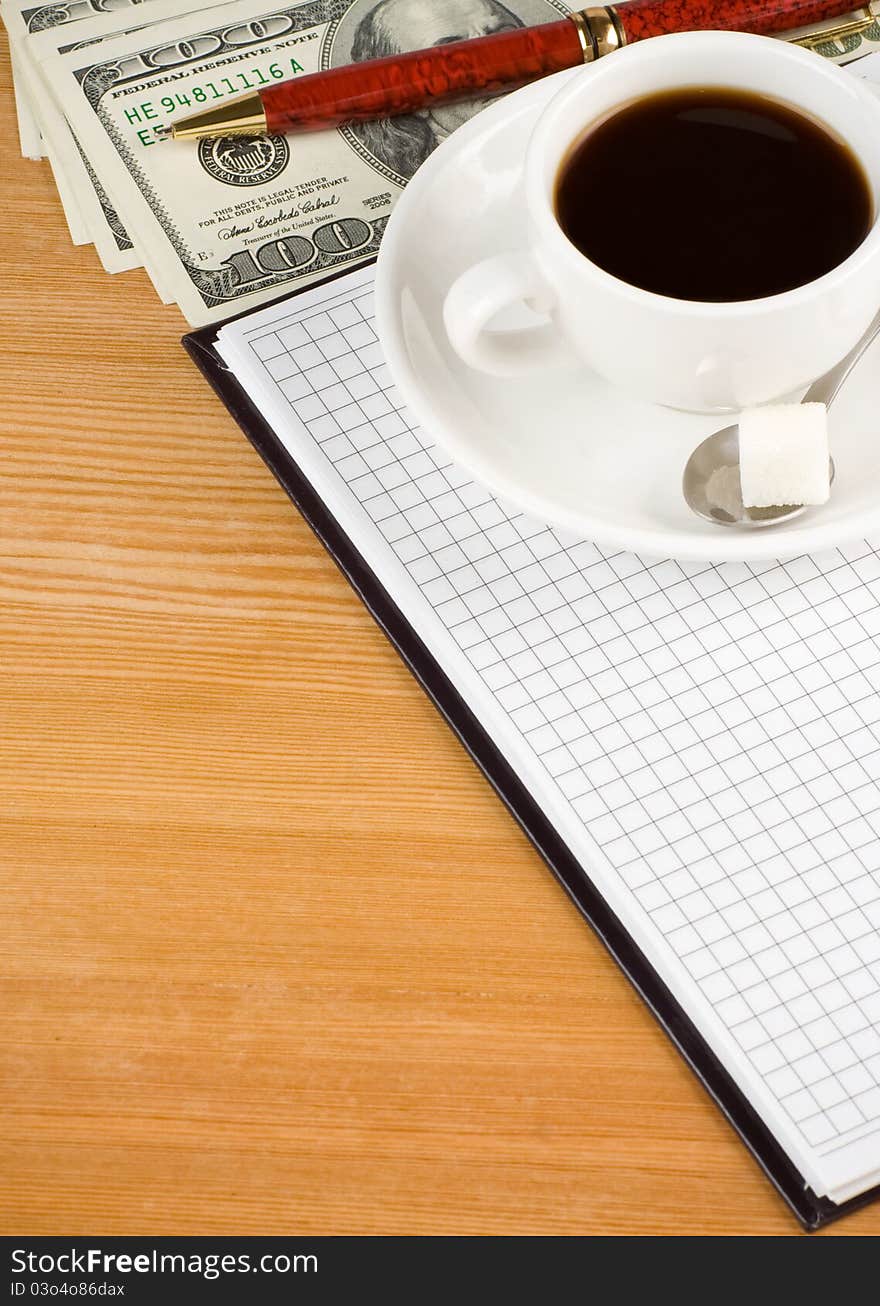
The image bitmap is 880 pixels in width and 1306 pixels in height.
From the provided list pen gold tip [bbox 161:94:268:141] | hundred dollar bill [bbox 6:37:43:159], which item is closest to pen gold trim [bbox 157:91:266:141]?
pen gold tip [bbox 161:94:268:141]

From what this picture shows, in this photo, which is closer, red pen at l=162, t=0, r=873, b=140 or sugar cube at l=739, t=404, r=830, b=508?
sugar cube at l=739, t=404, r=830, b=508

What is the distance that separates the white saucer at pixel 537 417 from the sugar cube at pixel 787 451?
0.02 meters

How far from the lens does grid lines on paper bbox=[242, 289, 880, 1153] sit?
0.54 metres

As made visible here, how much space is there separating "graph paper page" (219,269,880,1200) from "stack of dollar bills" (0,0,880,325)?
13cm

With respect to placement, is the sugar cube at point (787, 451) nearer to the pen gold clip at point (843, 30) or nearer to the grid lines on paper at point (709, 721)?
the grid lines on paper at point (709, 721)

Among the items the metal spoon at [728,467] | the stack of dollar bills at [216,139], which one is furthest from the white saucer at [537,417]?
the stack of dollar bills at [216,139]

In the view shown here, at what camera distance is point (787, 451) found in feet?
1.80

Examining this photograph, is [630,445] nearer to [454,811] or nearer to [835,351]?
[835,351]

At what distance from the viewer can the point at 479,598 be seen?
0.62 metres

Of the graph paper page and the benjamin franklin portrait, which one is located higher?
the benjamin franklin portrait

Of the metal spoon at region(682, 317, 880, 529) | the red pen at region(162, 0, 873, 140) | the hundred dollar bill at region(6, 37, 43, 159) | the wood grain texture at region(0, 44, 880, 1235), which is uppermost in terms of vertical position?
the hundred dollar bill at region(6, 37, 43, 159)

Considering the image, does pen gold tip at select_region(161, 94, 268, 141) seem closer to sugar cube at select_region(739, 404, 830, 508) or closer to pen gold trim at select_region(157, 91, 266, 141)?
pen gold trim at select_region(157, 91, 266, 141)
